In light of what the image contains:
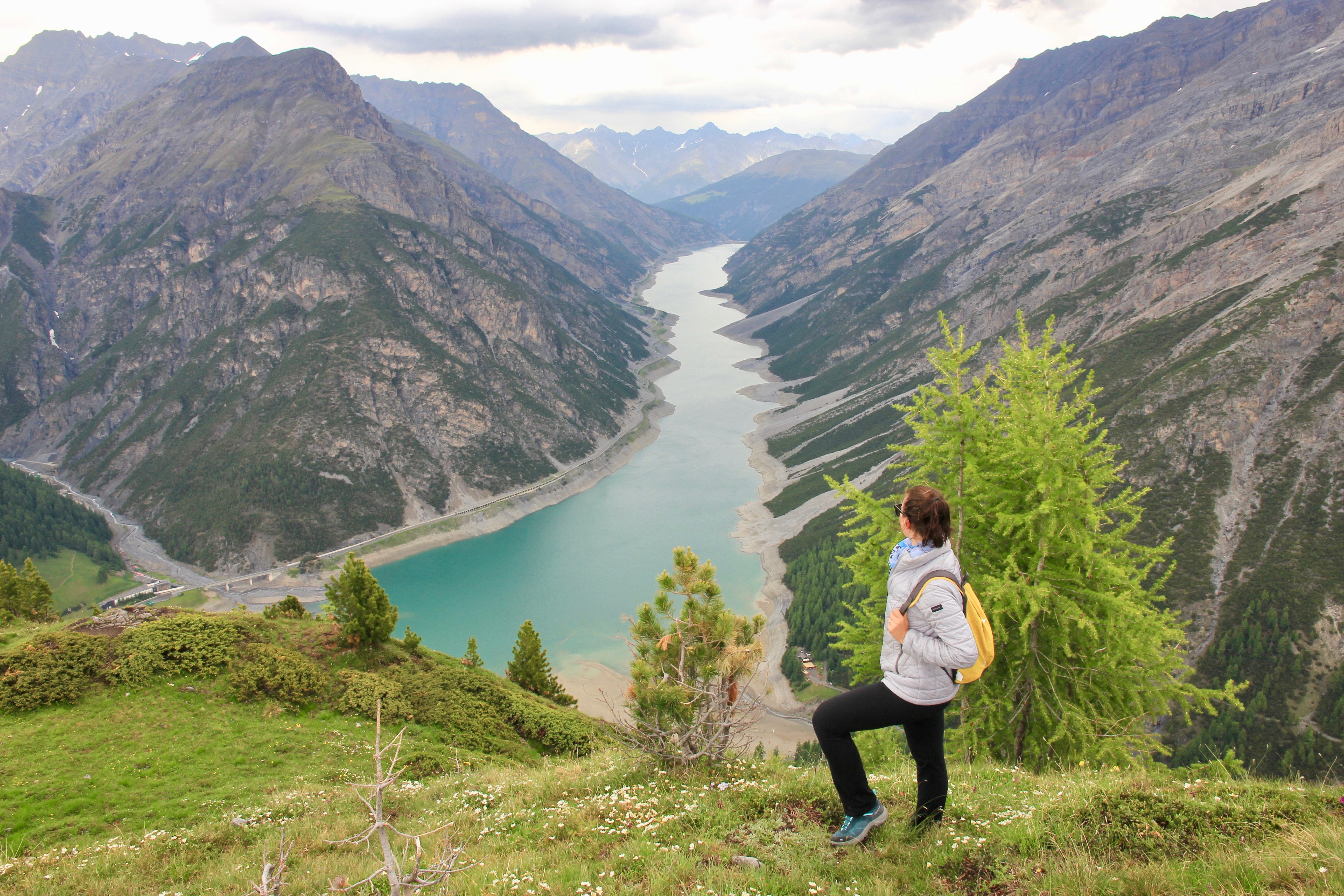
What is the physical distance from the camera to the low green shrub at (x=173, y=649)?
22.0 m

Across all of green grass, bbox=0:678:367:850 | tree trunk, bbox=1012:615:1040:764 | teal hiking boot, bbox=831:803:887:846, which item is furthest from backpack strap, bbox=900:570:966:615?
green grass, bbox=0:678:367:850

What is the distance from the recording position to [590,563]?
3430 inches

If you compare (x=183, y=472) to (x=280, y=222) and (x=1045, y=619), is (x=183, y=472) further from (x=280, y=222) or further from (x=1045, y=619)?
(x=1045, y=619)

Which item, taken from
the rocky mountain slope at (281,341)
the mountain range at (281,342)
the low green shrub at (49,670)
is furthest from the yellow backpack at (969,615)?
the rocky mountain slope at (281,341)

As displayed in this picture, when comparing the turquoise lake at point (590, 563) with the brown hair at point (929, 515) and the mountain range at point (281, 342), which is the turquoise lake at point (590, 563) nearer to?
the mountain range at point (281, 342)

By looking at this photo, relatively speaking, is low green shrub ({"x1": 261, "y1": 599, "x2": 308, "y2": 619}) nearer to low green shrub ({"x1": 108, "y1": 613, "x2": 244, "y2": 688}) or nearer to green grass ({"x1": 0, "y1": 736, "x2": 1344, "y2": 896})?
low green shrub ({"x1": 108, "y1": 613, "x2": 244, "y2": 688})

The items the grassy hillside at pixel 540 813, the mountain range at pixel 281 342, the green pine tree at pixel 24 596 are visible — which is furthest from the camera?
the mountain range at pixel 281 342

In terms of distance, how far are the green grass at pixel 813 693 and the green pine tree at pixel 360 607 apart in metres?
40.9

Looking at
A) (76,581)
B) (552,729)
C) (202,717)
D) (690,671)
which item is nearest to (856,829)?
(690,671)

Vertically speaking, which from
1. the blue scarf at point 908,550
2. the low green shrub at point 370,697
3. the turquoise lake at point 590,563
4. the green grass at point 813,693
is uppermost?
the blue scarf at point 908,550

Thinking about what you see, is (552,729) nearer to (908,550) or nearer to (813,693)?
(908,550)

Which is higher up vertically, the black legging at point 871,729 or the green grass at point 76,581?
the black legging at point 871,729

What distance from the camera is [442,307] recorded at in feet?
479

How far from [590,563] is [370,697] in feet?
208
